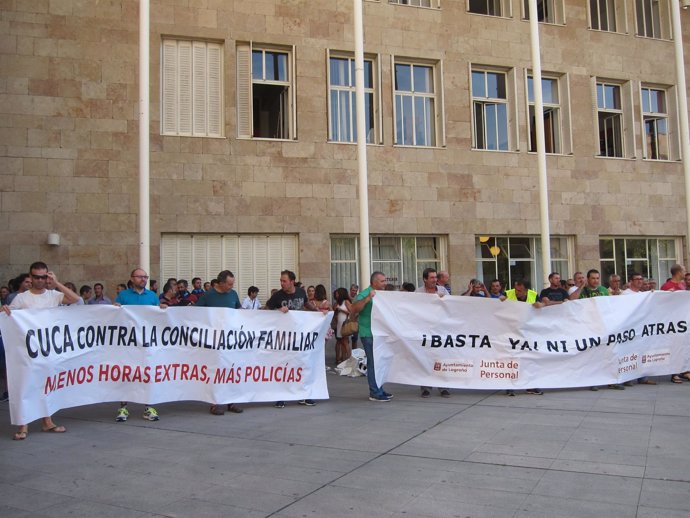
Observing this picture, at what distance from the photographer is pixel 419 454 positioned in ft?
19.6

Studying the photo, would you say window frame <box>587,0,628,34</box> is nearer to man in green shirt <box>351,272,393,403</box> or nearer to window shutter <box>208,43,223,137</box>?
window shutter <box>208,43,223,137</box>

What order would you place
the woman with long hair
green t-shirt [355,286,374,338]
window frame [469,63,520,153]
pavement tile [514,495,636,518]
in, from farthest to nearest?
1. window frame [469,63,520,153]
2. the woman with long hair
3. green t-shirt [355,286,374,338]
4. pavement tile [514,495,636,518]

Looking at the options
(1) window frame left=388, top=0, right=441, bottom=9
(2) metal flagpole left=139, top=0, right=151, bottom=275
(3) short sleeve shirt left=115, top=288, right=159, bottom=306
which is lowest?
(3) short sleeve shirt left=115, top=288, right=159, bottom=306

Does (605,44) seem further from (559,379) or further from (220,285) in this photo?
(220,285)

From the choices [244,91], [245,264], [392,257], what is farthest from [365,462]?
[244,91]

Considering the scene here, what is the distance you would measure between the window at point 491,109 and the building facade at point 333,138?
6cm

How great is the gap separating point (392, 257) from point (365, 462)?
10.9m

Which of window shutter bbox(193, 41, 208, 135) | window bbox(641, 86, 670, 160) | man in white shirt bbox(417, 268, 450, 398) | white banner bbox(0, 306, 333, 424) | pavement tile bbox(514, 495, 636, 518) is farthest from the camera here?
window bbox(641, 86, 670, 160)

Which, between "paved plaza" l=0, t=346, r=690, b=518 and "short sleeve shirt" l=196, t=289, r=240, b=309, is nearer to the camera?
"paved plaza" l=0, t=346, r=690, b=518

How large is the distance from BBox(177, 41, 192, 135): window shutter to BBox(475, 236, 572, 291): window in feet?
26.5

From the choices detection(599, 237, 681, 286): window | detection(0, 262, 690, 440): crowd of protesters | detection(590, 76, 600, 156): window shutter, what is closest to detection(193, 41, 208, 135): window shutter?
detection(0, 262, 690, 440): crowd of protesters

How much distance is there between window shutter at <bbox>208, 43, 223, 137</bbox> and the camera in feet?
50.0

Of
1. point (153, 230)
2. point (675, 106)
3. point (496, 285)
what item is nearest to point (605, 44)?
point (675, 106)

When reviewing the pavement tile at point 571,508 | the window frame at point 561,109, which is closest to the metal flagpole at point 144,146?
the pavement tile at point 571,508
